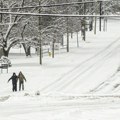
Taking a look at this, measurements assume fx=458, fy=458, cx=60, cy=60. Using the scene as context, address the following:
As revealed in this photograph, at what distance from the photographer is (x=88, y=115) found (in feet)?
67.9

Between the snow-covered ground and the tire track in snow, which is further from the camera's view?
the tire track in snow

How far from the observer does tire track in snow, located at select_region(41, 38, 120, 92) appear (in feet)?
112

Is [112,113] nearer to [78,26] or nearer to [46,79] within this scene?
[46,79]

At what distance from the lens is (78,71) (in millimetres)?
41688

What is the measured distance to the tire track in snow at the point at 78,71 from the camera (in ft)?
112

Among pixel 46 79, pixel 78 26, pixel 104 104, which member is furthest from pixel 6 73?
pixel 78 26

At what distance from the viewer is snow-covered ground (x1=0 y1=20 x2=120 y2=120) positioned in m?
21.7

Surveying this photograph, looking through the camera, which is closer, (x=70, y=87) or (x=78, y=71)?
(x=70, y=87)

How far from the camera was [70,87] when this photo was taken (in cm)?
3397

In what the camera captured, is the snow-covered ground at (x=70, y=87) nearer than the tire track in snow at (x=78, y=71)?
Yes

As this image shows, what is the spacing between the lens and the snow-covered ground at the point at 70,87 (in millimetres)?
21703

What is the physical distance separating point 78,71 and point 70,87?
7.84 metres

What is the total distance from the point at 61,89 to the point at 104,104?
29.8 feet

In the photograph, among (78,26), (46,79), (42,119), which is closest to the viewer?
(42,119)
